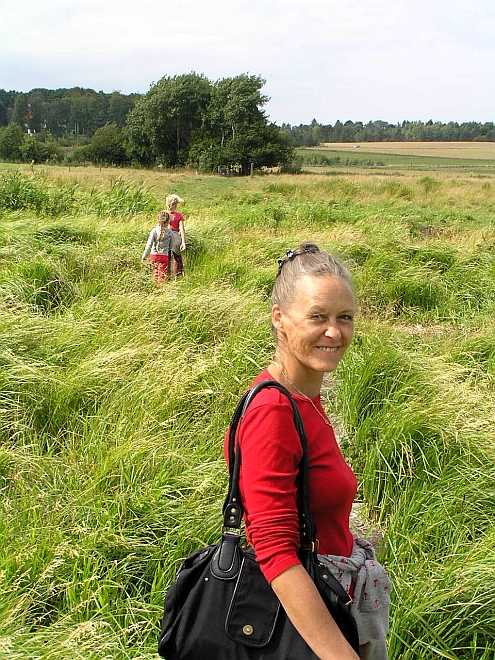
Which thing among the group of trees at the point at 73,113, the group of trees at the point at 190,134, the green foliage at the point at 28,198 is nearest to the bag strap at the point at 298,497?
the green foliage at the point at 28,198

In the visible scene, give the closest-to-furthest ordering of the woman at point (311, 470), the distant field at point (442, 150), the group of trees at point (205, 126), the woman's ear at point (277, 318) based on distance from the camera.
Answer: the woman at point (311, 470) < the woman's ear at point (277, 318) < the group of trees at point (205, 126) < the distant field at point (442, 150)

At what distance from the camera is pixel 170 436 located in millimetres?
3289

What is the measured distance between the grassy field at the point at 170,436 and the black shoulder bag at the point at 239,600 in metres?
0.81

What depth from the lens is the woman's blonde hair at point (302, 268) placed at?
4.88 feet

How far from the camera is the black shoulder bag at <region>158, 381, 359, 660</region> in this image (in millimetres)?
1292

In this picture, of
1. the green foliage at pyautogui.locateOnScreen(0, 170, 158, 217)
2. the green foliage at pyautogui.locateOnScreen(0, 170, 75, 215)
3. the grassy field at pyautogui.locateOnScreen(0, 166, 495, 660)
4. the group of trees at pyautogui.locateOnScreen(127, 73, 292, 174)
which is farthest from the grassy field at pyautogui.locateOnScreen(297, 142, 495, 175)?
the grassy field at pyautogui.locateOnScreen(0, 166, 495, 660)

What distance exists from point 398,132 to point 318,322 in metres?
125

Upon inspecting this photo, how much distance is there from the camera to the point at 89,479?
9.40ft

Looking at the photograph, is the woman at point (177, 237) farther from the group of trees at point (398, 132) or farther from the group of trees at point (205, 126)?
the group of trees at point (398, 132)

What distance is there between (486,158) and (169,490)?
77972mm

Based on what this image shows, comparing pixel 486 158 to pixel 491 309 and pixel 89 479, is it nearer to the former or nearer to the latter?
pixel 491 309

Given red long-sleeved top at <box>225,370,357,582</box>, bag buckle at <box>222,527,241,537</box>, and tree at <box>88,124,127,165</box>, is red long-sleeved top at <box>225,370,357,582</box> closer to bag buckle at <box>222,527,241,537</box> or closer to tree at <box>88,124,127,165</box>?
bag buckle at <box>222,527,241,537</box>

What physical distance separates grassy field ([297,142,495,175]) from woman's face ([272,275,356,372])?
182ft

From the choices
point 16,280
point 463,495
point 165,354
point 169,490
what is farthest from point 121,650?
point 16,280
